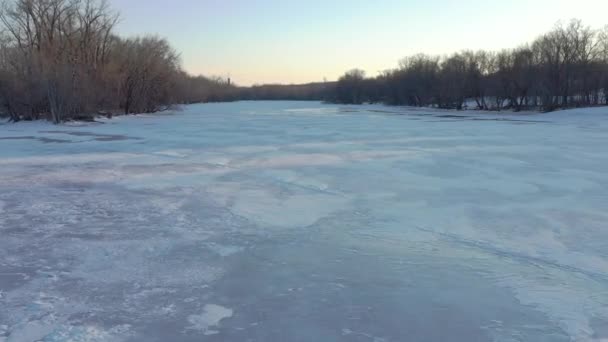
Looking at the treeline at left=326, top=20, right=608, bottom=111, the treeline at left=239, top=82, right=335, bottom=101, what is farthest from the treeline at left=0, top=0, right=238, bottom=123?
the treeline at left=239, top=82, right=335, bottom=101

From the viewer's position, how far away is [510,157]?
516 inches

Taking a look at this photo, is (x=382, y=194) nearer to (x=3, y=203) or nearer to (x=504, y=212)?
(x=504, y=212)

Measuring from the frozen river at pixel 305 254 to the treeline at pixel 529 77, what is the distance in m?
42.4

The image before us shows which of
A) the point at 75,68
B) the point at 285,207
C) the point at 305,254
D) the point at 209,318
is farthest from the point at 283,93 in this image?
the point at 209,318

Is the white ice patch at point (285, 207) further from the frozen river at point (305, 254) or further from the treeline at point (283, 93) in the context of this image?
the treeline at point (283, 93)

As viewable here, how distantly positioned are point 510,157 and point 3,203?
1171 centimetres

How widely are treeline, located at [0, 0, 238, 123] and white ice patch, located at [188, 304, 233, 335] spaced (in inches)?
1242

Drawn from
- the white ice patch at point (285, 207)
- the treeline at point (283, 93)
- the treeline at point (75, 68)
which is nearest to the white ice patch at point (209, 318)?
the white ice patch at point (285, 207)

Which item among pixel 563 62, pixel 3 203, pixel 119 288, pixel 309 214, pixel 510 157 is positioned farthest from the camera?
pixel 563 62

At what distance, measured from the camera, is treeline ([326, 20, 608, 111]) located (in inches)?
1871

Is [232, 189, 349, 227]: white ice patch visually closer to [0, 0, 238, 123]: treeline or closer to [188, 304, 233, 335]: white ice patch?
[188, 304, 233, 335]: white ice patch

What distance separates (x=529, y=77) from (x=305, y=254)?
5175 cm

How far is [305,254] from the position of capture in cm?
523

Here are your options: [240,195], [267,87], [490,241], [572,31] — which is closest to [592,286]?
[490,241]
